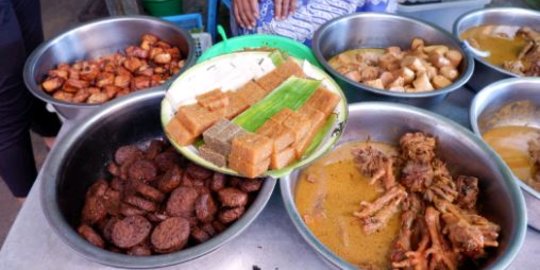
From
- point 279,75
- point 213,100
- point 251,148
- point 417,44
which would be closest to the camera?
point 251,148

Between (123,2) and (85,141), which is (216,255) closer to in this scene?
(85,141)

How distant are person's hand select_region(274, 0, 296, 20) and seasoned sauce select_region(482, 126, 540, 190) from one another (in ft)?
5.01

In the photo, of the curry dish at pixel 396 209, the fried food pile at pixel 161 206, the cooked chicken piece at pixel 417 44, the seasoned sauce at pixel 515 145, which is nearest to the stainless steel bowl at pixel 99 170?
the fried food pile at pixel 161 206

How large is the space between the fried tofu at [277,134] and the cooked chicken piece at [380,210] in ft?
1.63

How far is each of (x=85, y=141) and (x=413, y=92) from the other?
174 centimetres

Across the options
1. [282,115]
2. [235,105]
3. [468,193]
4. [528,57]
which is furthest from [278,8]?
[528,57]

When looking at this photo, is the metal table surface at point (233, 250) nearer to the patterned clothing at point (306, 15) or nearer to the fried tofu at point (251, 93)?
the fried tofu at point (251, 93)

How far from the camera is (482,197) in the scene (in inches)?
70.4

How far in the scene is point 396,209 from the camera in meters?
1.78

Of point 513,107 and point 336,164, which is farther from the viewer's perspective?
point 513,107

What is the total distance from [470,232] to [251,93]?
1171 mm

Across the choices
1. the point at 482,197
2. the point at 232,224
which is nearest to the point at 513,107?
the point at 482,197

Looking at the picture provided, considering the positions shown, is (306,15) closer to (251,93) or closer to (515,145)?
(251,93)

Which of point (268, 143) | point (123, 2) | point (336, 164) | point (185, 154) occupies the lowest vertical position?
point (123, 2)
